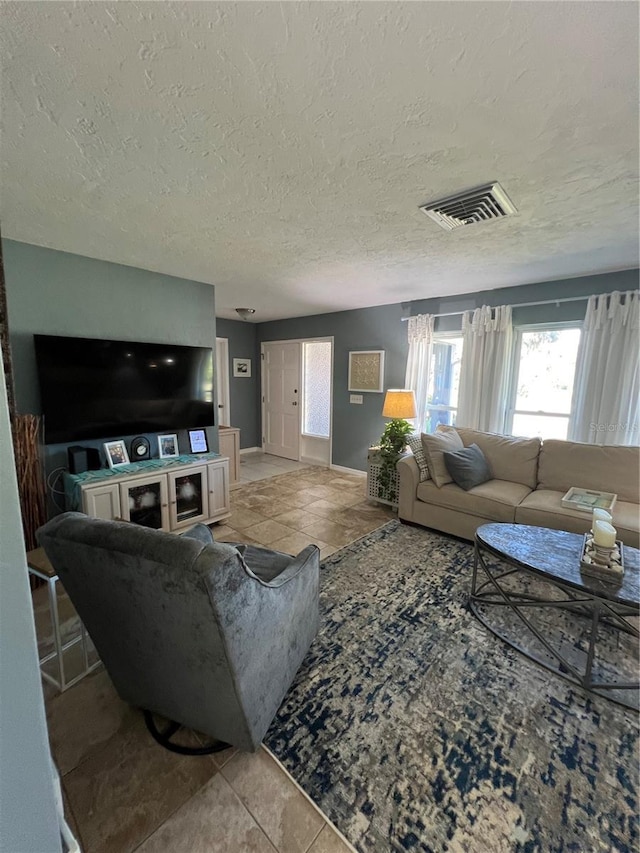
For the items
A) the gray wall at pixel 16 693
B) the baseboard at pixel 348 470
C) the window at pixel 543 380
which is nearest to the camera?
the gray wall at pixel 16 693

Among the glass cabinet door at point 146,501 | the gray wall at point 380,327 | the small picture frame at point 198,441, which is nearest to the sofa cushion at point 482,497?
the gray wall at point 380,327

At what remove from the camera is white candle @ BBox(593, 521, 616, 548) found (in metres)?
1.80

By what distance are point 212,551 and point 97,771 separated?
105cm

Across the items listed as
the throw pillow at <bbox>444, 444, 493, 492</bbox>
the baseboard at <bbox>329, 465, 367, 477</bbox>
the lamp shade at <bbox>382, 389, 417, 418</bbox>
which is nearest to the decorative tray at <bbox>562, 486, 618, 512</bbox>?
the throw pillow at <bbox>444, 444, 493, 492</bbox>

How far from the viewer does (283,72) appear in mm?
1068

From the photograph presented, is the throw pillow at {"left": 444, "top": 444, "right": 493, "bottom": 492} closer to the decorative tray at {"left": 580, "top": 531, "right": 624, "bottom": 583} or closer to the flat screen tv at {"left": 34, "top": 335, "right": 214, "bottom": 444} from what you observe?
the decorative tray at {"left": 580, "top": 531, "right": 624, "bottom": 583}

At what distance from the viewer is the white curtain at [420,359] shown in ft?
13.6

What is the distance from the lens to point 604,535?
1805 millimetres

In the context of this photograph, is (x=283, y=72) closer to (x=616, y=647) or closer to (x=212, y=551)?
(x=212, y=551)

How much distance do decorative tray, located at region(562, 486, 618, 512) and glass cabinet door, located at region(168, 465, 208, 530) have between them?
2955mm

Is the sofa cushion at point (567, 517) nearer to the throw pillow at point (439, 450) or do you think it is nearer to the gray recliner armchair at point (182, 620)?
the throw pillow at point (439, 450)

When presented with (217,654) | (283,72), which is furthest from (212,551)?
(283,72)

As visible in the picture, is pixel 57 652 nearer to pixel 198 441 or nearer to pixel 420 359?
pixel 198 441

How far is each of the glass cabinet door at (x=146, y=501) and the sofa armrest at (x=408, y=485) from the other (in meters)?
2.11
